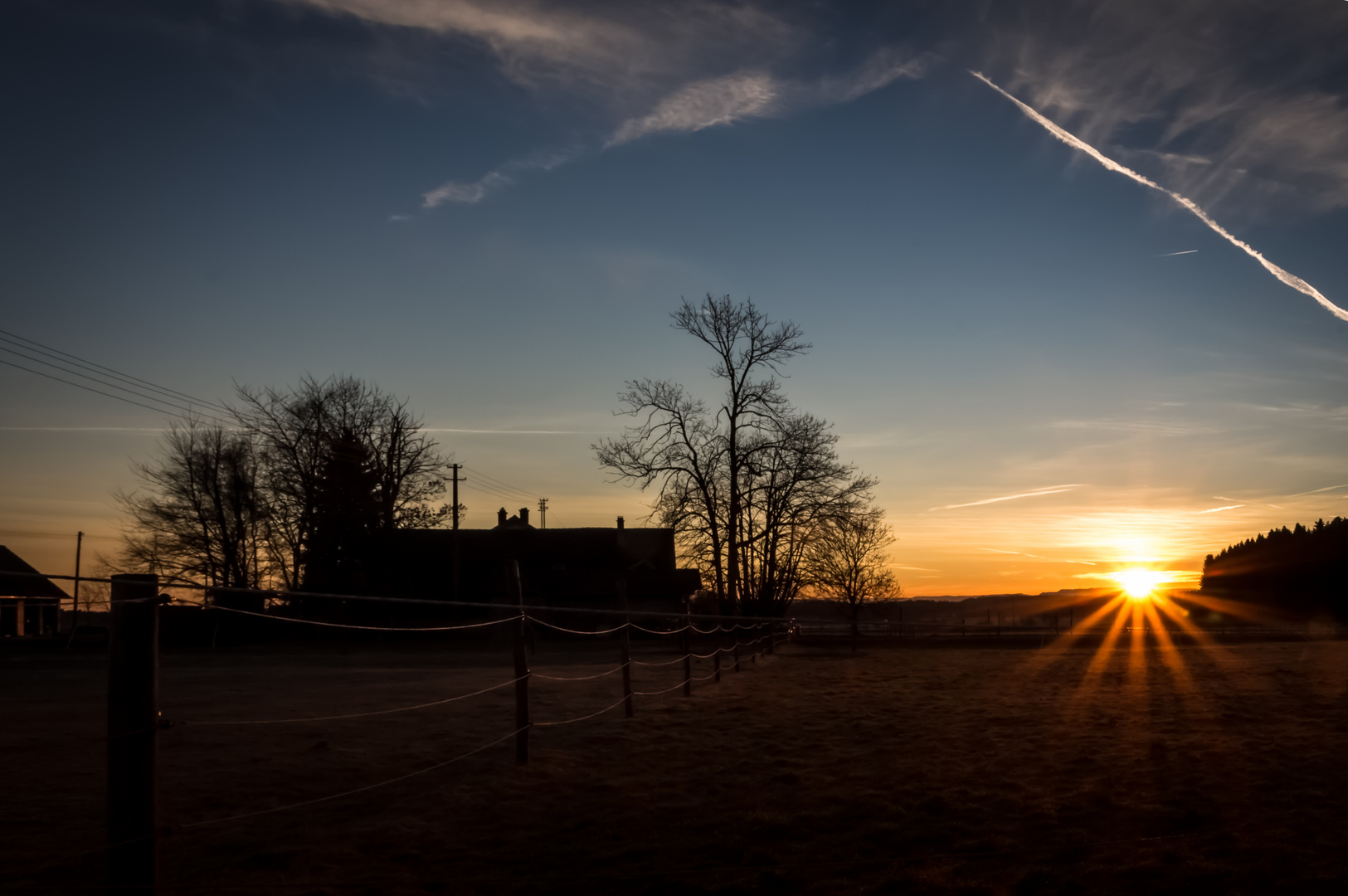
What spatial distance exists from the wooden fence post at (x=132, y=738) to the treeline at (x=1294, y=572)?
7341 centimetres

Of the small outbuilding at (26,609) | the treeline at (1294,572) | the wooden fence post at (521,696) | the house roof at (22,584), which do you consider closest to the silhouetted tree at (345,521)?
the small outbuilding at (26,609)

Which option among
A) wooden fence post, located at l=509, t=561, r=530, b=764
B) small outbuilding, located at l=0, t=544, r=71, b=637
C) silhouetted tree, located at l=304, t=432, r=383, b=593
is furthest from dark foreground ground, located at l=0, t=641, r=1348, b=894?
small outbuilding, located at l=0, t=544, r=71, b=637

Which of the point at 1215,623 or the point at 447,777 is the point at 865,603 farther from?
the point at 447,777

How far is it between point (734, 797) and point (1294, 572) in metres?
78.6

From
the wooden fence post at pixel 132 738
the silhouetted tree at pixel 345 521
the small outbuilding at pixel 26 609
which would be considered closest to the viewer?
the wooden fence post at pixel 132 738

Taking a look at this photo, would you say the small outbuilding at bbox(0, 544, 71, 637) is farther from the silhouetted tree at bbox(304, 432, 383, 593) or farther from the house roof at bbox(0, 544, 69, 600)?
the silhouetted tree at bbox(304, 432, 383, 593)

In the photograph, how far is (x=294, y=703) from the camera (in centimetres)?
1151

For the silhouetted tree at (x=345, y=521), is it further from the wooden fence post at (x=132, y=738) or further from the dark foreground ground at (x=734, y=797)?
the wooden fence post at (x=132, y=738)

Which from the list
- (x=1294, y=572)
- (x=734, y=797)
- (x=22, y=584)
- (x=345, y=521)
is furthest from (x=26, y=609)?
(x=1294, y=572)

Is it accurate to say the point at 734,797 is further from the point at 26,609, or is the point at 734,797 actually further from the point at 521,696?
the point at 26,609

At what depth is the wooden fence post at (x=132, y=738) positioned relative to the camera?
10.3 ft

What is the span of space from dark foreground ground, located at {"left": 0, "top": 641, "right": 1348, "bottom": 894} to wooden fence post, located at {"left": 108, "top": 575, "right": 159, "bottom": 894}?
89cm

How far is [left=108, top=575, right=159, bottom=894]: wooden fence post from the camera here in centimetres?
313

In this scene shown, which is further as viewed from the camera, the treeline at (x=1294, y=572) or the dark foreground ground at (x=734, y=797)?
the treeline at (x=1294, y=572)
